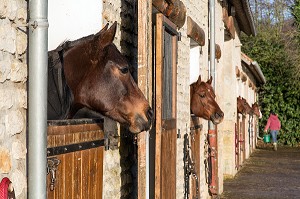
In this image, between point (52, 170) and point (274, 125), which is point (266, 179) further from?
point (52, 170)

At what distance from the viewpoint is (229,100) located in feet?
52.6

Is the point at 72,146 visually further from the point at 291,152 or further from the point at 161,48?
the point at 291,152

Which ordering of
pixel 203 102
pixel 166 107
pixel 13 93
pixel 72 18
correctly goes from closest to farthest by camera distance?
pixel 13 93 < pixel 72 18 < pixel 166 107 < pixel 203 102

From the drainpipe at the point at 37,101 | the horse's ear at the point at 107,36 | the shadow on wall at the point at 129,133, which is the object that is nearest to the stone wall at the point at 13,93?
the drainpipe at the point at 37,101

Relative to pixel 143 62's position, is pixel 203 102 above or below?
below

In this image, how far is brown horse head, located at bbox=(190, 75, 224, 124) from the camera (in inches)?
398

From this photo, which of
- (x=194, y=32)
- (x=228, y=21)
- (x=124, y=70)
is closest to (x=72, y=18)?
(x=124, y=70)

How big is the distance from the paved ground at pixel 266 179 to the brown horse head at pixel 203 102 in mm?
2633

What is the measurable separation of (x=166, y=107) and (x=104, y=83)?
2.87m

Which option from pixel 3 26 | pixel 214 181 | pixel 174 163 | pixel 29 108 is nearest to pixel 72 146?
pixel 29 108

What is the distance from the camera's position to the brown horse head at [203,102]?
398 inches

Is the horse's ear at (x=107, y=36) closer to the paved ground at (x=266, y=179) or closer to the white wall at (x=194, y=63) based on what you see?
the white wall at (x=194, y=63)

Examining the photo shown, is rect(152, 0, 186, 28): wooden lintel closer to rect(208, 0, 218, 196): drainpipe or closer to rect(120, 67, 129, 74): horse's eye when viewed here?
rect(120, 67, 129, 74): horse's eye

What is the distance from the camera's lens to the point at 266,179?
15.4 m
